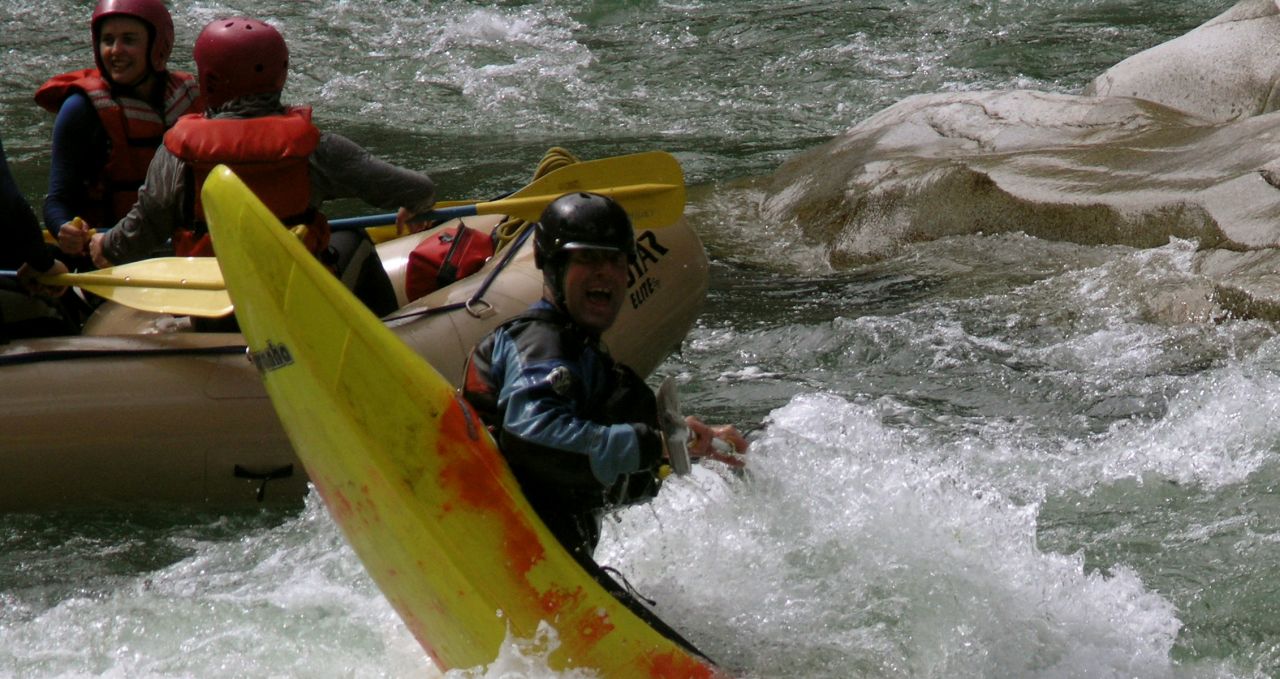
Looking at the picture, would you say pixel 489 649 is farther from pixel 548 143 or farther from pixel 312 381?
pixel 548 143

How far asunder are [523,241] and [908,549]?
68.9 inches

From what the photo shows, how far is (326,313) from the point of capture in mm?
2836

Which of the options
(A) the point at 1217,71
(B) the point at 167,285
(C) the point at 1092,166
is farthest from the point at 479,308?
(A) the point at 1217,71

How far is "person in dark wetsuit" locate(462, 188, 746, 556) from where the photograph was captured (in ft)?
9.25

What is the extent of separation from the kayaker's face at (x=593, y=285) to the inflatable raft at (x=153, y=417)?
1486 millimetres

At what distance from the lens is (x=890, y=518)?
3.99 metres

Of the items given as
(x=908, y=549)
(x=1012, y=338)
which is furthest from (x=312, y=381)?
(x=1012, y=338)

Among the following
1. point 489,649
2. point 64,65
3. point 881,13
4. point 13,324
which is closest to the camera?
point 489,649

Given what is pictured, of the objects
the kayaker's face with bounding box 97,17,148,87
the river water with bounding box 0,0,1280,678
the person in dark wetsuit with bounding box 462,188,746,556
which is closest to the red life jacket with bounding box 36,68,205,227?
the kayaker's face with bounding box 97,17,148,87

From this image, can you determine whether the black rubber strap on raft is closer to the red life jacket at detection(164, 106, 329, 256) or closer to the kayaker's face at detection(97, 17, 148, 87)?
the red life jacket at detection(164, 106, 329, 256)

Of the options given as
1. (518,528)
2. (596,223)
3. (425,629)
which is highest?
(596,223)

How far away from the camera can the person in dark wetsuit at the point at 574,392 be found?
2.82m

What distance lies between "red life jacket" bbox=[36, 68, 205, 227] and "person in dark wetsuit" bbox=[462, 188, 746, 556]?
230 centimetres

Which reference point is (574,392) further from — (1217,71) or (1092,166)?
(1217,71)
